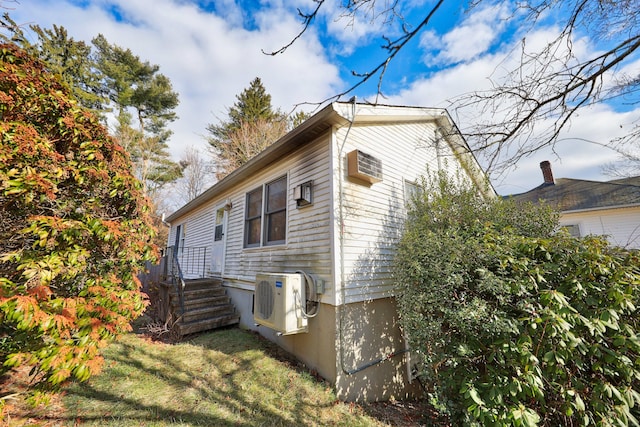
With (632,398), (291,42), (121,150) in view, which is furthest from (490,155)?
(121,150)

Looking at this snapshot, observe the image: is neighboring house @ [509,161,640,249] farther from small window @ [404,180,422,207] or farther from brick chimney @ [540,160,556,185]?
small window @ [404,180,422,207]

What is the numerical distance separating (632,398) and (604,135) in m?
2.71

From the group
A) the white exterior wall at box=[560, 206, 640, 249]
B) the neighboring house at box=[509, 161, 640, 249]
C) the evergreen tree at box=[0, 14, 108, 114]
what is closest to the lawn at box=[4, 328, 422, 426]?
the neighboring house at box=[509, 161, 640, 249]

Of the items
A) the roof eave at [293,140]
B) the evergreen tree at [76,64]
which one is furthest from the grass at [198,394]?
the evergreen tree at [76,64]

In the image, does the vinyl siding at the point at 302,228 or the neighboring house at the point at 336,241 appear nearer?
the neighboring house at the point at 336,241

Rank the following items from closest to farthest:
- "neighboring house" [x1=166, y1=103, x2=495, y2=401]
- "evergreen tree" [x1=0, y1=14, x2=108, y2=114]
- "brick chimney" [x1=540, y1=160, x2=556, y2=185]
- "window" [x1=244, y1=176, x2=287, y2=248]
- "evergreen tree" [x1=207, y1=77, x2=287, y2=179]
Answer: "neighboring house" [x1=166, y1=103, x2=495, y2=401], "window" [x1=244, y1=176, x2=287, y2=248], "evergreen tree" [x1=0, y1=14, x2=108, y2=114], "brick chimney" [x1=540, y1=160, x2=556, y2=185], "evergreen tree" [x1=207, y1=77, x2=287, y2=179]

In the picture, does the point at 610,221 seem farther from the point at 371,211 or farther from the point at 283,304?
the point at 283,304

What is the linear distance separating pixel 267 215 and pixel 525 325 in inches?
180

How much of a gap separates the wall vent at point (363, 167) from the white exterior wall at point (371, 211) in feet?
0.35

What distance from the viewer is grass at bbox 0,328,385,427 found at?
2691mm

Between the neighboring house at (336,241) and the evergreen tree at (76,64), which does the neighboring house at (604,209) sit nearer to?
the neighboring house at (336,241)

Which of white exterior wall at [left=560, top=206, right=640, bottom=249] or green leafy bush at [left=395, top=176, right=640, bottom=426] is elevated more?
white exterior wall at [left=560, top=206, right=640, bottom=249]

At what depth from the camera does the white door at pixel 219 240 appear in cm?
691

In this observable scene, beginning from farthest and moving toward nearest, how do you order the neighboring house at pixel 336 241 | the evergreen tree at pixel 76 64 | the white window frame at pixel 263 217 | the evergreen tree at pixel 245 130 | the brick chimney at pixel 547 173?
1. the evergreen tree at pixel 245 130
2. the brick chimney at pixel 547 173
3. the evergreen tree at pixel 76 64
4. the white window frame at pixel 263 217
5. the neighboring house at pixel 336 241
